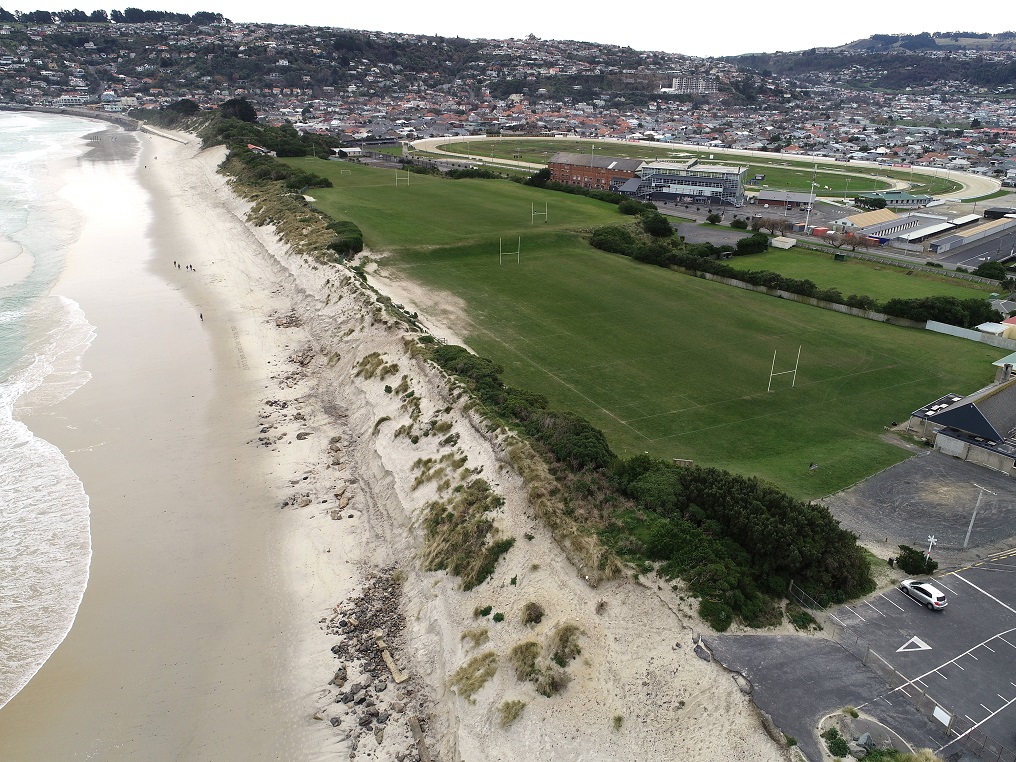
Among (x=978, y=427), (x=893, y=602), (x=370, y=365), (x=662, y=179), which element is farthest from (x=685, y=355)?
(x=662, y=179)

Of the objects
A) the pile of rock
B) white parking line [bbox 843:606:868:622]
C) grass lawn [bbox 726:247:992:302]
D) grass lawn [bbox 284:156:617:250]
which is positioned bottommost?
the pile of rock

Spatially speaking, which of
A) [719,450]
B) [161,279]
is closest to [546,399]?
[719,450]

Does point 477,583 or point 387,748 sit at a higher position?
point 477,583

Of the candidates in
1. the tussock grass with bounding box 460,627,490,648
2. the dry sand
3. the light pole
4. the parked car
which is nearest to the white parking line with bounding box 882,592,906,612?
the parked car

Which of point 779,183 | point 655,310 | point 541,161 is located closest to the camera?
point 655,310

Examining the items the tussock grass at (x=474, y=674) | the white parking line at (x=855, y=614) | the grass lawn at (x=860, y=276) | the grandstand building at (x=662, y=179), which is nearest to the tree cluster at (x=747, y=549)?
the white parking line at (x=855, y=614)

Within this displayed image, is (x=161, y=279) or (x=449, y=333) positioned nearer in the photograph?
(x=449, y=333)

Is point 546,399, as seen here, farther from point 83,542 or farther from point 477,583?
point 83,542

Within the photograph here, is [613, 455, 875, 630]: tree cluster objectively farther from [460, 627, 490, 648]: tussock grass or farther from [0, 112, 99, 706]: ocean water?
[0, 112, 99, 706]: ocean water
